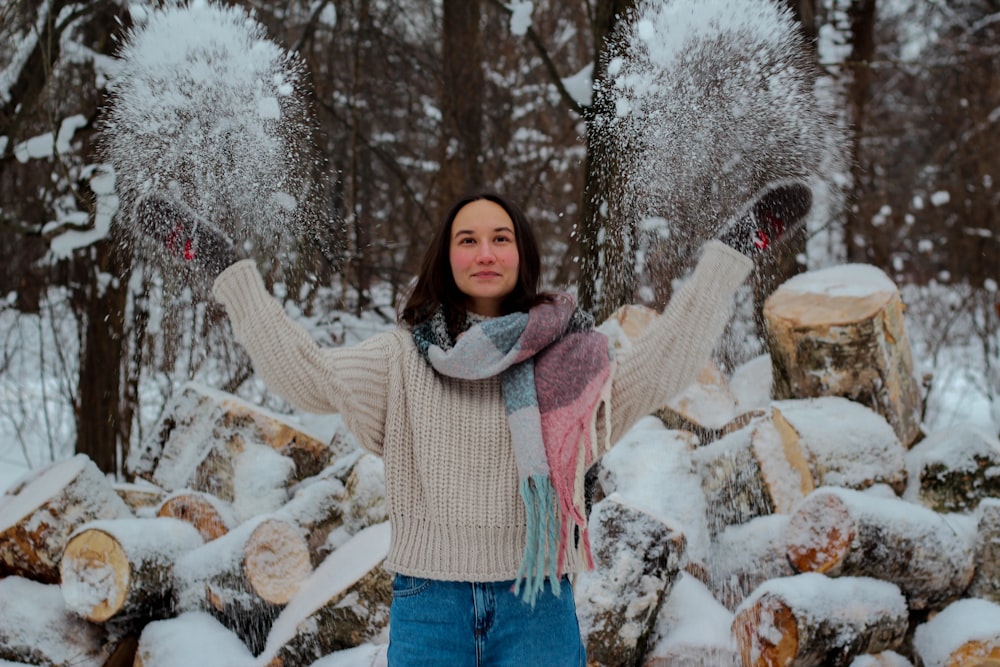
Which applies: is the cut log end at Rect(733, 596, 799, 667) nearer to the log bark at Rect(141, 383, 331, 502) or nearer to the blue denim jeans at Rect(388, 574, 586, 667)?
the blue denim jeans at Rect(388, 574, 586, 667)

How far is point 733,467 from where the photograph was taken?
3418mm

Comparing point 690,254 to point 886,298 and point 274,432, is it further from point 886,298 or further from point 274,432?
point 274,432

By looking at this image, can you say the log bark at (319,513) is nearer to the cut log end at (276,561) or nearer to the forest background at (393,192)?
the cut log end at (276,561)

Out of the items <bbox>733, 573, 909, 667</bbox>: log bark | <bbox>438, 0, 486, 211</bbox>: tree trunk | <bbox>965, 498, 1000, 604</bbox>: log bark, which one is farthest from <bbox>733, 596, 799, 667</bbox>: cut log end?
<bbox>438, 0, 486, 211</bbox>: tree trunk

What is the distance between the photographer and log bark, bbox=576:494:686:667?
276 centimetres

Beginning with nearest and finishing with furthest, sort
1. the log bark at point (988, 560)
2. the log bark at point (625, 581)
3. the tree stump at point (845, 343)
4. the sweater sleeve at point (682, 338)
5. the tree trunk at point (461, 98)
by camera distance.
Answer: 1. the sweater sleeve at point (682, 338)
2. the log bark at point (625, 581)
3. the log bark at point (988, 560)
4. the tree stump at point (845, 343)
5. the tree trunk at point (461, 98)

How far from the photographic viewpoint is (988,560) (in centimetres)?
312

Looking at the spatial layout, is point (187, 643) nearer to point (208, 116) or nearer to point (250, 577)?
point (250, 577)

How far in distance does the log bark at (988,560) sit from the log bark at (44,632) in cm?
307

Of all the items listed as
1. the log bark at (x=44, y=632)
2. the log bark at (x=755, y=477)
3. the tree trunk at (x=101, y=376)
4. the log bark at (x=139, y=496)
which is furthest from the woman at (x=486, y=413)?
the tree trunk at (x=101, y=376)

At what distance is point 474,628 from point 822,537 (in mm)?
1732

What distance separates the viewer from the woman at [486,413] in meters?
1.60

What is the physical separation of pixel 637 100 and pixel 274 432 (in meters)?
2.10

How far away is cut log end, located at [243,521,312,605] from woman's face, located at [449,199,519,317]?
1.67 metres
